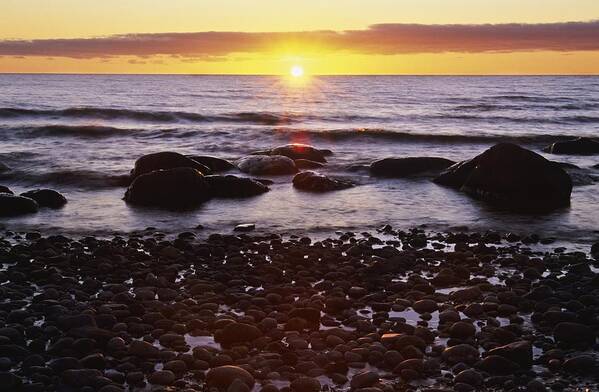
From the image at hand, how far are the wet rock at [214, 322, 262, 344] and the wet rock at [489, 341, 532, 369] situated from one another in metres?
Answer: 2.44

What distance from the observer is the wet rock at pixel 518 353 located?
249 inches

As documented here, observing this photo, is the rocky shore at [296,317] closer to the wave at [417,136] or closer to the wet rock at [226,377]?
the wet rock at [226,377]

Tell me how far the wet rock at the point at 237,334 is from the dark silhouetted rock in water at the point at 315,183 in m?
10.5

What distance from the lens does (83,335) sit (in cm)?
689

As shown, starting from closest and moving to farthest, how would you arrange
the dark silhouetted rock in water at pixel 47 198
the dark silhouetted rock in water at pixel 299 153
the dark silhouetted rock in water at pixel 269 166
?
the dark silhouetted rock in water at pixel 47 198, the dark silhouetted rock in water at pixel 269 166, the dark silhouetted rock in water at pixel 299 153

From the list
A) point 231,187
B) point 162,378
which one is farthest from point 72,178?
point 162,378

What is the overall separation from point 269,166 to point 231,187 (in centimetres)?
405

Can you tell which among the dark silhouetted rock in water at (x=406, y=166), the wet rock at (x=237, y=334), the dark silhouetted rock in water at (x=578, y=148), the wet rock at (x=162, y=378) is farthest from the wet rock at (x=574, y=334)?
the dark silhouetted rock in water at (x=578, y=148)

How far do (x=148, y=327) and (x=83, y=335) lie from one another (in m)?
0.70

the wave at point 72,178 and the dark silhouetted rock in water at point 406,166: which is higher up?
the dark silhouetted rock in water at point 406,166

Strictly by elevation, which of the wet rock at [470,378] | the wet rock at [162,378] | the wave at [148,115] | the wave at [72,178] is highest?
the wave at [148,115]

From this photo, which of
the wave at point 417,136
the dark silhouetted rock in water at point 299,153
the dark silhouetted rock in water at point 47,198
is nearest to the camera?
the dark silhouetted rock in water at point 47,198

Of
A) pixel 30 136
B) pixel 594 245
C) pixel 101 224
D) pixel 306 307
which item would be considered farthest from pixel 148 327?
pixel 30 136

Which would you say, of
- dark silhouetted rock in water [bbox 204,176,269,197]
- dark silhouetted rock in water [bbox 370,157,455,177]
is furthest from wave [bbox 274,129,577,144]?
dark silhouetted rock in water [bbox 204,176,269,197]
